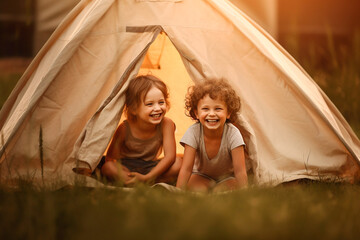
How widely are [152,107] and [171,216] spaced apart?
1.34m

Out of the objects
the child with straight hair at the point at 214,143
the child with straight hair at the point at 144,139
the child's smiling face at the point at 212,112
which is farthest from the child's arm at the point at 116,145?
the child's smiling face at the point at 212,112

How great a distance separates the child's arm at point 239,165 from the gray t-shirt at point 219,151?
0.04 m

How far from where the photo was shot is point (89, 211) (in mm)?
2217

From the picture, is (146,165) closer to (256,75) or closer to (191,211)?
(256,75)

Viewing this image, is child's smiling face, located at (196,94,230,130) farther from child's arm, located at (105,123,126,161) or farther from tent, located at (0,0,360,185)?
child's arm, located at (105,123,126,161)

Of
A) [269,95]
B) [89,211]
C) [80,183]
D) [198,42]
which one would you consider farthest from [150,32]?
[89,211]

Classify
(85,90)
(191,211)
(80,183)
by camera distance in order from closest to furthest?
(191,211) < (80,183) < (85,90)

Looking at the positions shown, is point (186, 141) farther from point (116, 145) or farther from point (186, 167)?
point (116, 145)

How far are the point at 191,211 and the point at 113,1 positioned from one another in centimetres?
160

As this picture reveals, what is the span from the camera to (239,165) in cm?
308

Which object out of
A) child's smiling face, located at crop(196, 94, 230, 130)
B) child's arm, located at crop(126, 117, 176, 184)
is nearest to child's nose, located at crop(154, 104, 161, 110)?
child's arm, located at crop(126, 117, 176, 184)

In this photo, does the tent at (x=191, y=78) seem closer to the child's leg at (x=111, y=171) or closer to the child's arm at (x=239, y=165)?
the child's arm at (x=239, y=165)

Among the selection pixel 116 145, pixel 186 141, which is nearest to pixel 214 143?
pixel 186 141

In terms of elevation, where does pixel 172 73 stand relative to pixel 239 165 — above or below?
above
